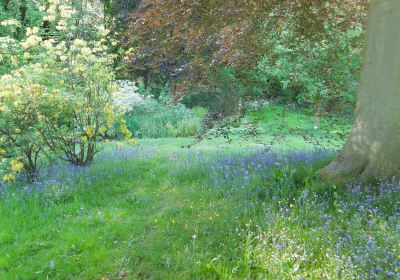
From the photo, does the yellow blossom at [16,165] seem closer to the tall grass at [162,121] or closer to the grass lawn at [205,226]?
the grass lawn at [205,226]

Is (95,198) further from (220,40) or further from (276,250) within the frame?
(220,40)

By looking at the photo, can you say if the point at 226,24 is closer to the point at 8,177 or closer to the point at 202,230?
the point at 202,230

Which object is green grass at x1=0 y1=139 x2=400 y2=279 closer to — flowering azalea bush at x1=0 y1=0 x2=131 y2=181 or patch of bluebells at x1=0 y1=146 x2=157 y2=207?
patch of bluebells at x1=0 y1=146 x2=157 y2=207

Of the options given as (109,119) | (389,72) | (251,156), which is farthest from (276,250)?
(109,119)

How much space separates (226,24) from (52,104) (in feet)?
9.14

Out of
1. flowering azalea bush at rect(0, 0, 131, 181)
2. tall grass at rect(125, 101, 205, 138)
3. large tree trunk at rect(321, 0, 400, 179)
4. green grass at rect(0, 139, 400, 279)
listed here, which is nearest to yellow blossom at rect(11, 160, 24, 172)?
flowering azalea bush at rect(0, 0, 131, 181)

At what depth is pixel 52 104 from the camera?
5.78 meters

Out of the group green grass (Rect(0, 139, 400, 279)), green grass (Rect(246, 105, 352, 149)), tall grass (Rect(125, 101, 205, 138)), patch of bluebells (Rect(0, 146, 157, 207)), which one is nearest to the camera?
green grass (Rect(0, 139, 400, 279))

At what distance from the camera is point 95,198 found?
5164mm

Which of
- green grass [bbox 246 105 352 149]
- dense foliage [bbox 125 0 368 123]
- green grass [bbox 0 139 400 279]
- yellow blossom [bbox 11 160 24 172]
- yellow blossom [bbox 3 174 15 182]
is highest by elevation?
dense foliage [bbox 125 0 368 123]

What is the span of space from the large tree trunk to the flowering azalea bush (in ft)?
11.7

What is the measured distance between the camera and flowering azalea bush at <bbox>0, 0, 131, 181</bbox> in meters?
5.57

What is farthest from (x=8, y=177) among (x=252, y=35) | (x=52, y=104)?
(x=252, y=35)

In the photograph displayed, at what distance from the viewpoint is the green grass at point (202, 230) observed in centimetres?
324
